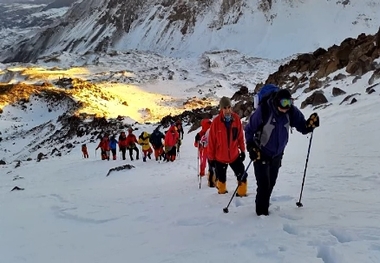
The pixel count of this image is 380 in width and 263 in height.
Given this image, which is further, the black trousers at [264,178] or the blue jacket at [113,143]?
the blue jacket at [113,143]

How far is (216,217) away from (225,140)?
124 centimetres

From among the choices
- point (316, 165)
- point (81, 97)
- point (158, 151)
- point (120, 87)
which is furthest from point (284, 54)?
point (316, 165)

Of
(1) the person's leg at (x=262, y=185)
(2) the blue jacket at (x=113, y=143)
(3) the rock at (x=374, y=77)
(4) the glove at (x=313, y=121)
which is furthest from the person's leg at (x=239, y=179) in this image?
(2) the blue jacket at (x=113, y=143)

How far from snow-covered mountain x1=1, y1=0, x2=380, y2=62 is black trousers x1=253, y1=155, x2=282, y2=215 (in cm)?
6721

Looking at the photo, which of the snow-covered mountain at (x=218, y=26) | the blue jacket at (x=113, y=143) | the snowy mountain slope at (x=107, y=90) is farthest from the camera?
the snow-covered mountain at (x=218, y=26)

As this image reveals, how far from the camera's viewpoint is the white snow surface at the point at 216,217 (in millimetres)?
4352

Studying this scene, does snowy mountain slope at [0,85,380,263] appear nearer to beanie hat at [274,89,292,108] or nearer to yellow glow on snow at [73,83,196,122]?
beanie hat at [274,89,292,108]

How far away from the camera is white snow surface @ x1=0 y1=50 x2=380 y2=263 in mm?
4352

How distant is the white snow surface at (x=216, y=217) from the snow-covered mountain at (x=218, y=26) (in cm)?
6301

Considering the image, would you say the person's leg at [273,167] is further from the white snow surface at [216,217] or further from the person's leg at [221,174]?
the person's leg at [221,174]

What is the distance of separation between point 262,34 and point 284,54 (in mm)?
9219

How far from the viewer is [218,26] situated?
8294cm

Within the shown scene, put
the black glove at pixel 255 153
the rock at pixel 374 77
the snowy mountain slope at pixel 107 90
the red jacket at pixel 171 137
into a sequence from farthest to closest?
the snowy mountain slope at pixel 107 90, the rock at pixel 374 77, the red jacket at pixel 171 137, the black glove at pixel 255 153

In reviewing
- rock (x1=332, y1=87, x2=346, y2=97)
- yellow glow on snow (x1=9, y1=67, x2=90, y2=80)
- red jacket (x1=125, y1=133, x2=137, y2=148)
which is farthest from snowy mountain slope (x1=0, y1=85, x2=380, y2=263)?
yellow glow on snow (x1=9, y1=67, x2=90, y2=80)
